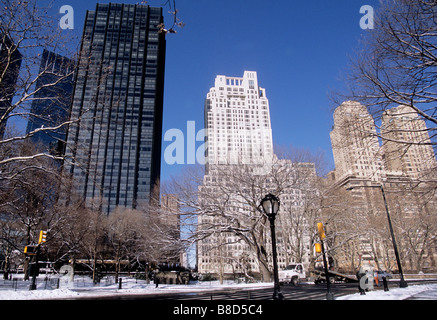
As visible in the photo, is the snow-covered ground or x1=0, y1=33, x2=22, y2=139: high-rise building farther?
x1=0, y1=33, x2=22, y2=139: high-rise building

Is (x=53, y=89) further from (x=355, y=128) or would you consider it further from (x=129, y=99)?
(x=129, y=99)

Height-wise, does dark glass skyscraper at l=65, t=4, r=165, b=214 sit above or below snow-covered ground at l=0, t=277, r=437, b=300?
above

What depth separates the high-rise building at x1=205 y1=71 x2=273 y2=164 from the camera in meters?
154

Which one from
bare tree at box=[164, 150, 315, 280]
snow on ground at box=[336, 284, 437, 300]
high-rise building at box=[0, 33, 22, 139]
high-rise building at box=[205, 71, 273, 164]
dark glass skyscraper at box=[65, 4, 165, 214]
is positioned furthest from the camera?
high-rise building at box=[205, 71, 273, 164]

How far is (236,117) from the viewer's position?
16325cm

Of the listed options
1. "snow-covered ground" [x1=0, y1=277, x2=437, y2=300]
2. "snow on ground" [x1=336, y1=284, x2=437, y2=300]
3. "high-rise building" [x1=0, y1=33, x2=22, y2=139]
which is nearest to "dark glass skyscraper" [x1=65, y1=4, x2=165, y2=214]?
"snow-covered ground" [x1=0, y1=277, x2=437, y2=300]

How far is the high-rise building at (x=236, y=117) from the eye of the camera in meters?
154

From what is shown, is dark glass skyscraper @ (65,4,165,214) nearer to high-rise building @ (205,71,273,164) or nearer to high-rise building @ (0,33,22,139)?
high-rise building @ (205,71,273,164)

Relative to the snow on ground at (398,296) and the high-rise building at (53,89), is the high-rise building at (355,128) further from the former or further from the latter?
the high-rise building at (53,89)

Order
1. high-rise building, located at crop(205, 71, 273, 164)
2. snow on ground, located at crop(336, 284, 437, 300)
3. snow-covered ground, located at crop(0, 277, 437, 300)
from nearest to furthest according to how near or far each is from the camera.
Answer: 1. snow on ground, located at crop(336, 284, 437, 300)
2. snow-covered ground, located at crop(0, 277, 437, 300)
3. high-rise building, located at crop(205, 71, 273, 164)

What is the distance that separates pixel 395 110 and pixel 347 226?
19.2 metres

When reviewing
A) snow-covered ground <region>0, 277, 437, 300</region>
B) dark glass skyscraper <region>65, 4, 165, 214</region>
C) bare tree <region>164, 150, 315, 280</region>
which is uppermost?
dark glass skyscraper <region>65, 4, 165, 214</region>

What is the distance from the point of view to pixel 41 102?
12.2 m
